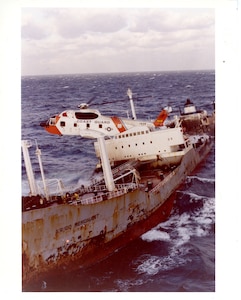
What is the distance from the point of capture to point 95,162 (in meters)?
2.17

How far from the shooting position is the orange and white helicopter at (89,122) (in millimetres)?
2176

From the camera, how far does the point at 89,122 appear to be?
2.19 metres

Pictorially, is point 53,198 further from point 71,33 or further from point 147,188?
point 71,33

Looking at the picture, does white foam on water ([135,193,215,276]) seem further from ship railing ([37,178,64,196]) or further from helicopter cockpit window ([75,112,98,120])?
helicopter cockpit window ([75,112,98,120])

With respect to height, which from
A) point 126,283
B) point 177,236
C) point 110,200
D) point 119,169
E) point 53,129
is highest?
point 53,129

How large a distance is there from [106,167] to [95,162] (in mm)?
47

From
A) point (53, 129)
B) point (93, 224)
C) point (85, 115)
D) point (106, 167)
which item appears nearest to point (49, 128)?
point (53, 129)

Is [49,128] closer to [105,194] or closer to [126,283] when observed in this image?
[105,194]

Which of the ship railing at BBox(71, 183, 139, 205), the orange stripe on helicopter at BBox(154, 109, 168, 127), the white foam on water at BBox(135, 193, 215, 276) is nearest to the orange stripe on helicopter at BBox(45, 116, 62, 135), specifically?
the ship railing at BBox(71, 183, 139, 205)

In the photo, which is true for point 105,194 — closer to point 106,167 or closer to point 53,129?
point 106,167

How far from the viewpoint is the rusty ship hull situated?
2129 mm

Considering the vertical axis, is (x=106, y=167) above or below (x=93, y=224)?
above

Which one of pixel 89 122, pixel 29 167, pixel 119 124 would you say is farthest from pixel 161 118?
pixel 29 167

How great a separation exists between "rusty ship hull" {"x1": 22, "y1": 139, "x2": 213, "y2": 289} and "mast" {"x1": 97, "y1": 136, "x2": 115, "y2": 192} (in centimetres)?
4
